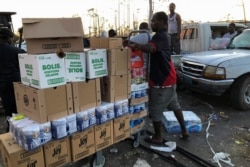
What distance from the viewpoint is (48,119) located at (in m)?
2.84

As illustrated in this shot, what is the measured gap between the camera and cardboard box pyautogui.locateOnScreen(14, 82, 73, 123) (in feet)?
9.13

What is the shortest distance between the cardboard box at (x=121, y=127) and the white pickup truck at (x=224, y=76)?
2534 millimetres

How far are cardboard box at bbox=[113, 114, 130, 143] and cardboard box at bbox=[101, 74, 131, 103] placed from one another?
29 cm

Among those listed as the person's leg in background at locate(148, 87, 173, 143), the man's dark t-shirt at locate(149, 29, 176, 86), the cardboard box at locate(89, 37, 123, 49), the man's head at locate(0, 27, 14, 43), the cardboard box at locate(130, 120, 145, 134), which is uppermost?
the man's head at locate(0, 27, 14, 43)

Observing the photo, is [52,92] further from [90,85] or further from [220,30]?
[220,30]

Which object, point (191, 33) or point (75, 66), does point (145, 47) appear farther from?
point (191, 33)

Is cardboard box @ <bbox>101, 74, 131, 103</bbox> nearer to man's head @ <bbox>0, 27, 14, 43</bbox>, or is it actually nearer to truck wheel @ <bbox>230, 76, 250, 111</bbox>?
man's head @ <bbox>0, 27, 14, 43</bbox>

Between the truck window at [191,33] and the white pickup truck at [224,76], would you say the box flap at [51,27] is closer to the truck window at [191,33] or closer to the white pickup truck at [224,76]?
the white pickup truck at [224,76]

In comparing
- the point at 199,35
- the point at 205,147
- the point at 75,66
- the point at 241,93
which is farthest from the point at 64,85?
the point at 199,35

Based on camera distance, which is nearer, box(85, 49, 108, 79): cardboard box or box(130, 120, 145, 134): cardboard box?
box(85, 49, 108, 79): cardboard box

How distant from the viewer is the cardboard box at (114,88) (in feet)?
11.3

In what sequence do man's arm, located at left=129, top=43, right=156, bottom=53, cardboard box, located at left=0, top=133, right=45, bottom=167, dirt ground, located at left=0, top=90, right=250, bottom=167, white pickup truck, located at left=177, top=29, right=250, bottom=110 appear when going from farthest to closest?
white pickup truck, located at left=177, top=29, right=250, bottom=110 → dirt ground, located at left=0, top=90, right=250, bottom=167 → man's arm, located at left=129, top=43, right=156, bottom=53 → cardboard box, located at left=0, top=133, right=45, bottom=167

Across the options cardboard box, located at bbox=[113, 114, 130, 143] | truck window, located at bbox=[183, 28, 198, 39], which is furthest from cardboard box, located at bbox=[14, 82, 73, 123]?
truck window, located at bbox=[183, 28, 198, 39]

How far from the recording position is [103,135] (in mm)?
3439
